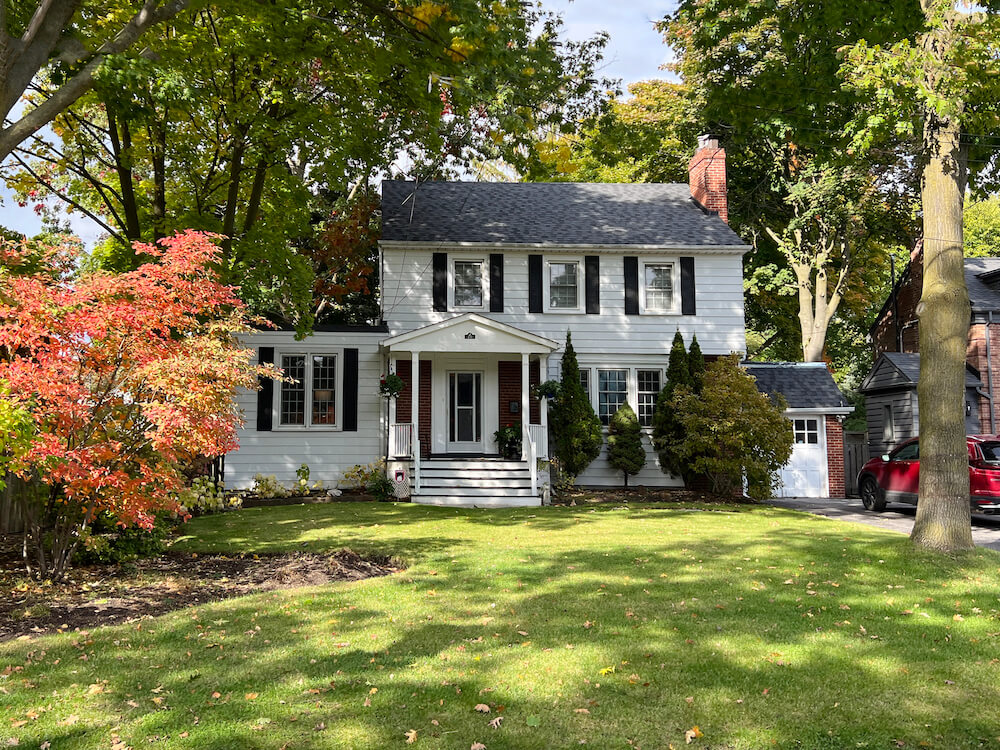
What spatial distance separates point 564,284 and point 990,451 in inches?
408

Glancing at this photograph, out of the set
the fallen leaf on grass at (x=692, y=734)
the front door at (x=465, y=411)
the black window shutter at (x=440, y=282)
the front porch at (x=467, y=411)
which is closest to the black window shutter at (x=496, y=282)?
the black window shutter at (x=440, y=282)

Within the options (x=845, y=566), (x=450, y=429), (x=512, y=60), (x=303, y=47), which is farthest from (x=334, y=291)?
(x=845, y=566)

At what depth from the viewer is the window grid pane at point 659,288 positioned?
20.0 metres

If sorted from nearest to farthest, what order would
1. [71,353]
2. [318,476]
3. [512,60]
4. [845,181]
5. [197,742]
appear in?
[197,742] → [71,353] → [512,60] → [318,476] → [845,181]

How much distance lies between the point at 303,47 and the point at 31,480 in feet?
28.6

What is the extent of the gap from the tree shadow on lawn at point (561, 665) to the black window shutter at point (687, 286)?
12.5m

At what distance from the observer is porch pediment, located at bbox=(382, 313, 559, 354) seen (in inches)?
674

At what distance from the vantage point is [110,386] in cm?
769

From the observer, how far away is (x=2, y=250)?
8055mm

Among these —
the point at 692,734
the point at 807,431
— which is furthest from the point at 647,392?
the point at 692,734

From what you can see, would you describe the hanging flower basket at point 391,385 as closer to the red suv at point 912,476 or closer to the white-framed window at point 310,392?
the white-framed window at point 310,392

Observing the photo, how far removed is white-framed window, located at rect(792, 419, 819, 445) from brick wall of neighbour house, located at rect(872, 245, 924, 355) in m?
7.42

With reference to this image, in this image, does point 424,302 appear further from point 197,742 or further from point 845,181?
point 197,742

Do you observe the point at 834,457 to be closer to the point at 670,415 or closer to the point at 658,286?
the point at 670,415
